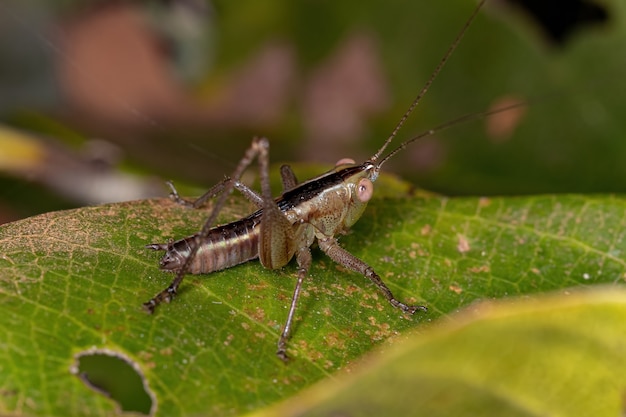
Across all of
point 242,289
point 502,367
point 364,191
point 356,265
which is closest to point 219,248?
point 242,289

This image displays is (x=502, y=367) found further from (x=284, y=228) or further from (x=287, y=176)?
(x=287, y=176)

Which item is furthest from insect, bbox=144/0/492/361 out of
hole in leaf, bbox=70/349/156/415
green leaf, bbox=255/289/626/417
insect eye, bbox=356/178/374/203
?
green leaf, bbox=255/289/626/417

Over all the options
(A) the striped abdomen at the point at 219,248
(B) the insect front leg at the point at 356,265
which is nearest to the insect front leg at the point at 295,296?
(B) the insect front leg at the point at 356,265

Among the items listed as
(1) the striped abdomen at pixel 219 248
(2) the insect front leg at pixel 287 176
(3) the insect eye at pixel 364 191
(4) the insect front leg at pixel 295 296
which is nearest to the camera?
(4) the insect front leg at pixel 295 296

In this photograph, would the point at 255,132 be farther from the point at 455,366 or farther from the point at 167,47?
the point at 455,366

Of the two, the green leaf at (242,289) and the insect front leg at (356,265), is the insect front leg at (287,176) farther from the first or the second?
the insect front leg at (356,265)

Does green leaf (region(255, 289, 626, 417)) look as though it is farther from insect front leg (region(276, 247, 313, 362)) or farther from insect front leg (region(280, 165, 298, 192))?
insect front leg (region(280, 165, 298, 192))
